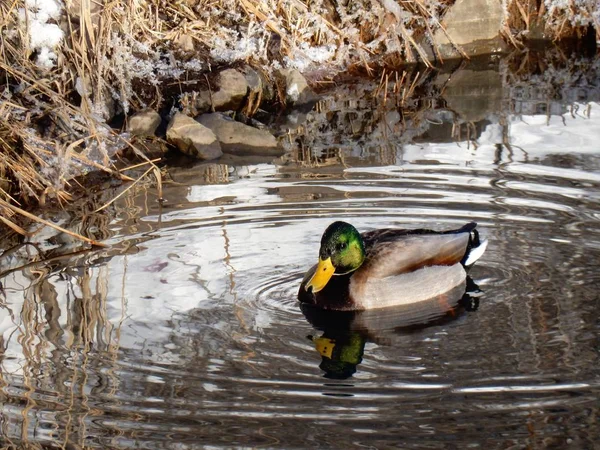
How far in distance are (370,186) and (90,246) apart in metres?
1.88

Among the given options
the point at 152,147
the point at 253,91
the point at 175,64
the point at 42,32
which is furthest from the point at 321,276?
the point at 175,64

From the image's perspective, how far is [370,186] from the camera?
7070mm

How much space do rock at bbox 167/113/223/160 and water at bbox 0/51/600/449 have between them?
0.29m

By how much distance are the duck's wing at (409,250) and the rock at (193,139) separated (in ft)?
8.48

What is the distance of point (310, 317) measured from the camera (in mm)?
5363

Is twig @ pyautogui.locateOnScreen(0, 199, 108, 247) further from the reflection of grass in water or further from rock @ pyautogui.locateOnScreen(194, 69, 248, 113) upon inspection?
rock @ pyautogui.locateOnScreen(194, 69, 248, 113)

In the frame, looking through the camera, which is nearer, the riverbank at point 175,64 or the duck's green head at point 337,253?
the duck's green head at point 337,253

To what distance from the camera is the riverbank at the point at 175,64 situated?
7359 mm

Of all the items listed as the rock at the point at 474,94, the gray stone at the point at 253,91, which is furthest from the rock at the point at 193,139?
the rock at the point at 474,94

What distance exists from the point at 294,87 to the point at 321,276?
4417 mm

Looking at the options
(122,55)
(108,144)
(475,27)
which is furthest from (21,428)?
(475,27)

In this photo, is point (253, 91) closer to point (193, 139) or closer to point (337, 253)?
point (193, 139)

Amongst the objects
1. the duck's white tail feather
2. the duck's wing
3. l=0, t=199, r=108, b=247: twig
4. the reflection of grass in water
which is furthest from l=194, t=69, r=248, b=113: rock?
the duck's white tail feather

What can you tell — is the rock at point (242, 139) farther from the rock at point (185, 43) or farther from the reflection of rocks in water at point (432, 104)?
A: the rock at point (185, 43)
